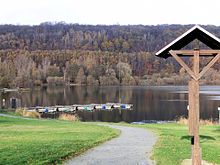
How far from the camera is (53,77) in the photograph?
134 m

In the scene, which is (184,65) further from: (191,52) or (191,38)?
(191,38)

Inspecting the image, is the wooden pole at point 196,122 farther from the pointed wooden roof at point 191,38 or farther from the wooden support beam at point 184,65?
the pointed wooden roof at point 191,38

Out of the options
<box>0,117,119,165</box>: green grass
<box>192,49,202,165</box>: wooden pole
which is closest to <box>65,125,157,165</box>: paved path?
<box>0,117,119,165</box>: green grass

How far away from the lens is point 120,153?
1341 centimetres

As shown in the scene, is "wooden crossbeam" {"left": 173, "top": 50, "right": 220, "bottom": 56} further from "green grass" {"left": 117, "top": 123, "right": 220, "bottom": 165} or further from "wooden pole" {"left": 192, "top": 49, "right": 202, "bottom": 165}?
"green grass" {"left": 117, "top": 123, "right": 220, "bottom": 165}

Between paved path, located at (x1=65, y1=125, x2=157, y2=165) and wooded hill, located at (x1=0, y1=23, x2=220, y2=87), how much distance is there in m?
78.9

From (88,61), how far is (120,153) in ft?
466

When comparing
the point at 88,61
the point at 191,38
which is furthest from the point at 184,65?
the point at 88,61

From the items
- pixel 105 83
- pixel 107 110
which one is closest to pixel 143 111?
pixel 107 110

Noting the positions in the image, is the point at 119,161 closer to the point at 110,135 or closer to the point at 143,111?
the point at 110,135

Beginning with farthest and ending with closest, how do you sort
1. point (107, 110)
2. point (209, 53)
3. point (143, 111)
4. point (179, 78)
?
point (179, 78)
point (107, 110)
point (143, 111)
point (209, 53)

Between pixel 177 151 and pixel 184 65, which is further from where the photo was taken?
pixel 177 151

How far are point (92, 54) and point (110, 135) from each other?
14838cm

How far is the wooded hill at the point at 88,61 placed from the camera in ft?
433
